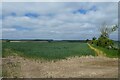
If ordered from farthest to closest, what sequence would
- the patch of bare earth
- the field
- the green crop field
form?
the green crop field
the field
the patch of bare earth

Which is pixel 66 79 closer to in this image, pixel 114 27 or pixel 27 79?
pixel 27 79

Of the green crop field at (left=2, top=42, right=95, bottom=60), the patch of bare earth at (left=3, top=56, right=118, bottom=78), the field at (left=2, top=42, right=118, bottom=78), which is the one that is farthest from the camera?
the green crop field at (left=2, top=42, right=95, bottom=60)

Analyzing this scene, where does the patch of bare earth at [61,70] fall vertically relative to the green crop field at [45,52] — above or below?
below

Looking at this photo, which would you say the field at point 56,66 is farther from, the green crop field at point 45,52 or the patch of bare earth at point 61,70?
the green crop field at point 45,52

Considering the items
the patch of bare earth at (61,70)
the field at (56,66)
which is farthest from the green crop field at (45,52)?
the patch of bare earth at (61,70)

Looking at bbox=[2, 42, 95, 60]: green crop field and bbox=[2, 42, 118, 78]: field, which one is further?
bbox=[2, 42, 95, 60]: green crop field

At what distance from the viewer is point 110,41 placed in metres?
46.2

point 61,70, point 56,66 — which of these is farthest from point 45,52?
point 61,70

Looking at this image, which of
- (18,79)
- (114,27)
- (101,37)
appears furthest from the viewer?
(101,37)

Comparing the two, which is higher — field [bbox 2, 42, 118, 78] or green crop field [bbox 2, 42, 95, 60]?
green crop field [bbox 2, 42, 95, 60]

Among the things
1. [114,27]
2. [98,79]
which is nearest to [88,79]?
[98,79]

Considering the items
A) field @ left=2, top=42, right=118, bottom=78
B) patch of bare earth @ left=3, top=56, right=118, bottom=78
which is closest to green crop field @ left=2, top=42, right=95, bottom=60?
field @ left=2, top=42, right=118, bottom=78

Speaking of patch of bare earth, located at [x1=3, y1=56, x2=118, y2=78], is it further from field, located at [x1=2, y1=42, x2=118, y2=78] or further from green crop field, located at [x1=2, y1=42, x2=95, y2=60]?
green crop field, located at [x1=2, y1=42, x2=95, y2=60]

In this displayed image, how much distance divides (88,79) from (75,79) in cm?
55
